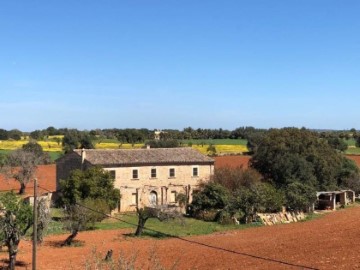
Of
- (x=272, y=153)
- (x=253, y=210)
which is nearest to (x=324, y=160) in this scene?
(x=272, y=153)

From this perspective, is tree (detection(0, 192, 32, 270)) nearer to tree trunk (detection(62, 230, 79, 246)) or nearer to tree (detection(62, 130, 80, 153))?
tree trunk (detection(62, 230, 79, 246))

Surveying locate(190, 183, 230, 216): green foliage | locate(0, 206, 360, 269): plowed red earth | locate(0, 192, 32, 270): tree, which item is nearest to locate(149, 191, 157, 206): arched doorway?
locate(190, 183, 230, 216): green foliage

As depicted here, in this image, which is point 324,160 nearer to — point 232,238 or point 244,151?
point 232,238

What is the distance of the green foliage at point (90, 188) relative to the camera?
132 feet

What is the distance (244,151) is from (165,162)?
66.4 meters

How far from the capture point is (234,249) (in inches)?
1170

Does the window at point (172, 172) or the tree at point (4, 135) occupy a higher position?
the tree at point (4, 135)

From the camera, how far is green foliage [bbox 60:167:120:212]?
40.3 meters

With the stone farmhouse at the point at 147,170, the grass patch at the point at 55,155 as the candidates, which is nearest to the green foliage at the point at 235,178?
the stone farmhouse at the point at 147,170

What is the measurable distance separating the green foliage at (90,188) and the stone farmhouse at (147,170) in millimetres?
3754

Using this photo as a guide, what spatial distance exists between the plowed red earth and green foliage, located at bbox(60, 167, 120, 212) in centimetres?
425

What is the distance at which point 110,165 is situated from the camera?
152ft

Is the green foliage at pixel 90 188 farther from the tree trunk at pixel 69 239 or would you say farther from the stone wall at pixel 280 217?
the stone wall at pixel 280 217

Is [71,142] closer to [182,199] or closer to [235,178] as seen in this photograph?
[235,178]
